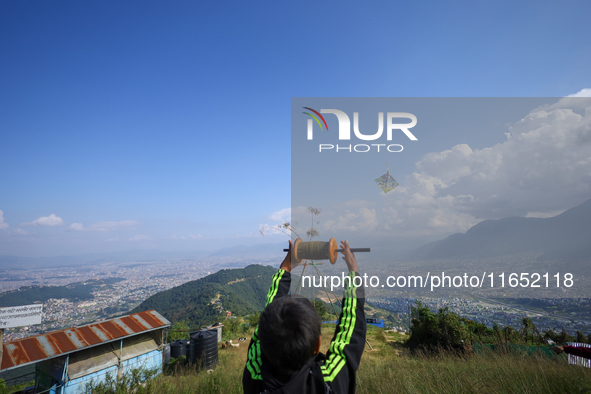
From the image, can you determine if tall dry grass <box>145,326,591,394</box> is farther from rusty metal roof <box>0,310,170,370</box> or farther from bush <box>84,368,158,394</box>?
rusty metal roof <box>0,310,170,370</box>

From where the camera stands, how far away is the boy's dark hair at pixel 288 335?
1048mm

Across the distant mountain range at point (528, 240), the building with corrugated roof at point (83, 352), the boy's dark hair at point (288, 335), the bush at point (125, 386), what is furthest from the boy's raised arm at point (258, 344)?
the distant mountain range at point (528, 240)

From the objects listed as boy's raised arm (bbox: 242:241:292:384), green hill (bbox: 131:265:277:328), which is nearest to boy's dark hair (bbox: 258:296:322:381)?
boy's raised arm (bbox: 242:241:292:384)

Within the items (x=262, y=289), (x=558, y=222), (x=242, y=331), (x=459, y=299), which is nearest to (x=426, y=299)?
(x=459, y=299)

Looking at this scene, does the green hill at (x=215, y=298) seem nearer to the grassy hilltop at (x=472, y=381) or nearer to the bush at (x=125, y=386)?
the bush at (x=125, y=386)

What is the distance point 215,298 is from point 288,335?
1911 inches

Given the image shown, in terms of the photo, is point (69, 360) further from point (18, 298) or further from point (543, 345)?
point (18, 298)

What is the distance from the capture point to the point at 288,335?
3.44 feet

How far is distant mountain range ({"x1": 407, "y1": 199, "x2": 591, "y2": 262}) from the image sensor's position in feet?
73.2

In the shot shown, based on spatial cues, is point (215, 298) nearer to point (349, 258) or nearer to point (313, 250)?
point (313, 250)

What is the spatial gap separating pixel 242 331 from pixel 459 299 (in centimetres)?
1608

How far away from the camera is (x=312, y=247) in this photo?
6.75 feet

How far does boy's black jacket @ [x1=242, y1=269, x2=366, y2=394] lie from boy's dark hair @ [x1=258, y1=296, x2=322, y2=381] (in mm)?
58

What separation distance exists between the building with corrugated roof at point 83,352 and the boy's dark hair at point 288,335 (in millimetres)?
8539
